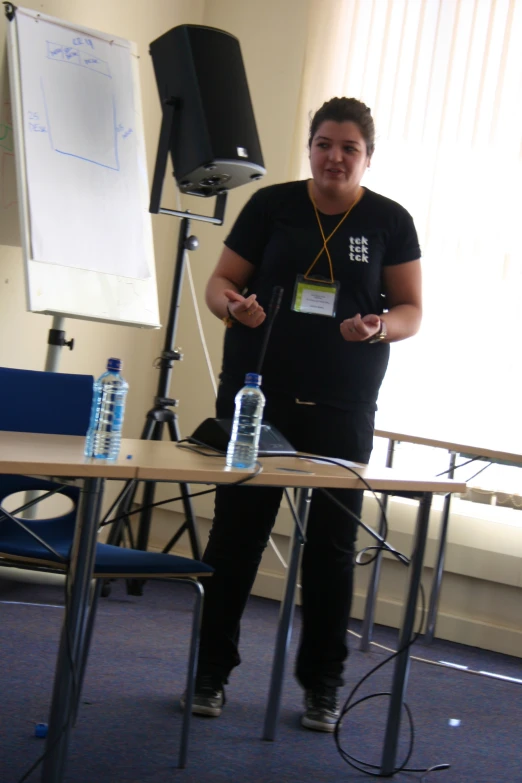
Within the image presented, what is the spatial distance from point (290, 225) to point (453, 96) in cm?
168

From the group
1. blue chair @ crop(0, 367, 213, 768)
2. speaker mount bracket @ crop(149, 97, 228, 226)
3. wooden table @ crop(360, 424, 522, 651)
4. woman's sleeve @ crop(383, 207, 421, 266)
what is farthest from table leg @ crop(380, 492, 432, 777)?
speaker mount bracket @ crop(149, 97, 228, 226)

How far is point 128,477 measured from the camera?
1583mm

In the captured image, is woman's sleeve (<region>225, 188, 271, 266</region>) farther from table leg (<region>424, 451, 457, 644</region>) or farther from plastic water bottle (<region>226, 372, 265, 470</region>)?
table leg (<region>424, 451, 457, 644</region>)

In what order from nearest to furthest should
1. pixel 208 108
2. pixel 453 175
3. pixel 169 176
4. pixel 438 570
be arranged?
pixel 208 108
pixel 438 570
pixel 453 175
pixel 169 176

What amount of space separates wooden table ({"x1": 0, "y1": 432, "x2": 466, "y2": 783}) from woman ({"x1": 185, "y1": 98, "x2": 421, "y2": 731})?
0.91ft

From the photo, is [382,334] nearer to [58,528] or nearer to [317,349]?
[317,349]

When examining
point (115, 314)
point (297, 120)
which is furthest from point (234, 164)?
point (297, 120)

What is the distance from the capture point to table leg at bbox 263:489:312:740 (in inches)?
92.4

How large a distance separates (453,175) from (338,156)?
5.15 feet

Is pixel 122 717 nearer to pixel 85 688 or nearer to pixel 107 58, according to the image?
pixel 85 688

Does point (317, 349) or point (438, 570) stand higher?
point (317, 349)

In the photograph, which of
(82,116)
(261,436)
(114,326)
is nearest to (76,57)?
(82,116)

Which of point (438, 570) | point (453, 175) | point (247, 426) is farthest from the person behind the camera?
point (453, 175)

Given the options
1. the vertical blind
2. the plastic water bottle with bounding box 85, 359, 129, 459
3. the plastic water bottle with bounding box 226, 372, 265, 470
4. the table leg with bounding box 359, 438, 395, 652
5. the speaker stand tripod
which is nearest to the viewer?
the plastic water bottle with bounding box 85, 359, 129, 459
